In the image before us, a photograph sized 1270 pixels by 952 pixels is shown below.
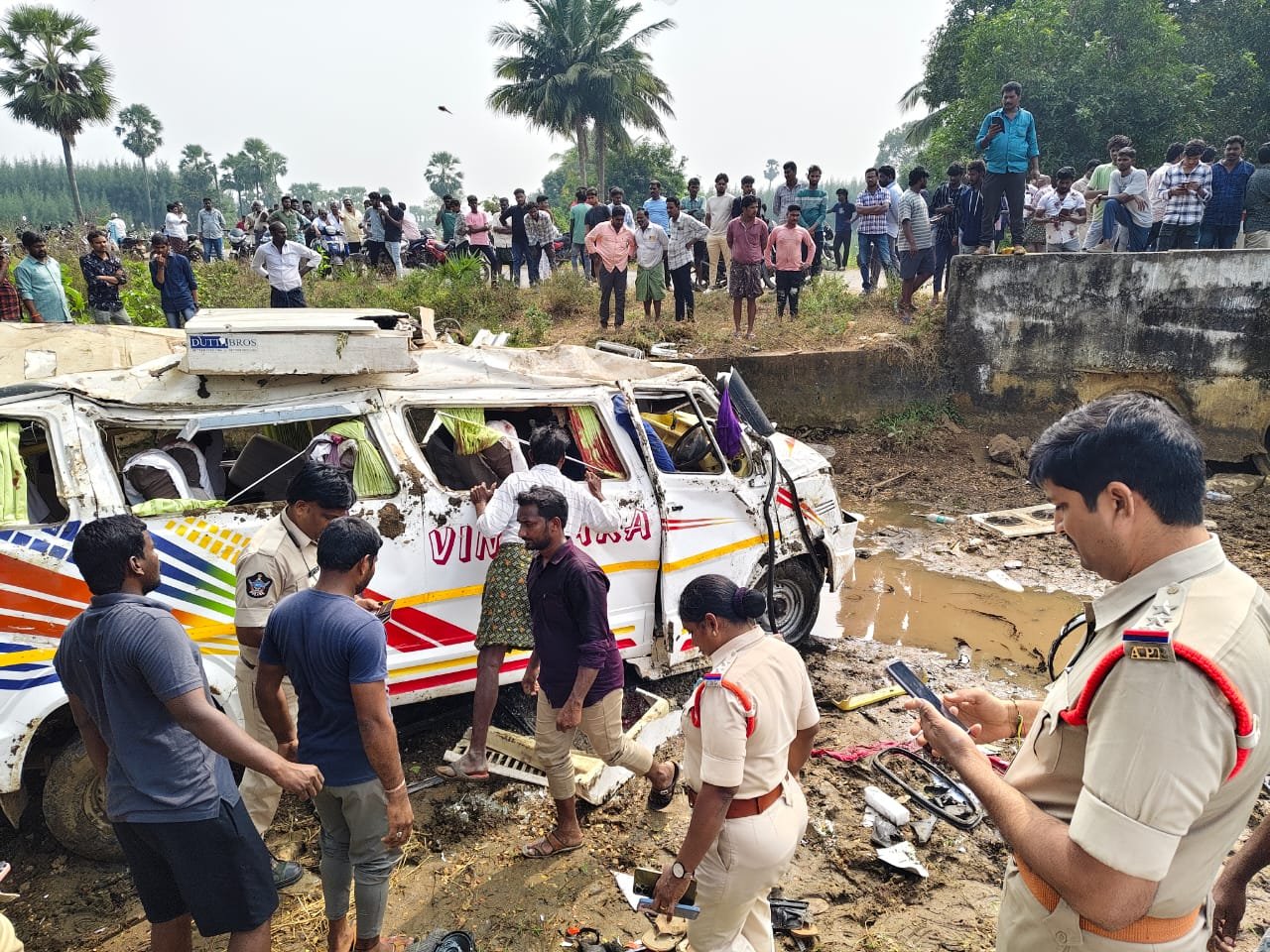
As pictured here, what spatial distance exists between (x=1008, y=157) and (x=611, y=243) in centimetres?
522

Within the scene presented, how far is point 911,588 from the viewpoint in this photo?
7.32 meters

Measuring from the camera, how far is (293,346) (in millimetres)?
4246

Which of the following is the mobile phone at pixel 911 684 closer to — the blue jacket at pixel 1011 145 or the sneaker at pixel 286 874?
the sneaker at pixel 286 874

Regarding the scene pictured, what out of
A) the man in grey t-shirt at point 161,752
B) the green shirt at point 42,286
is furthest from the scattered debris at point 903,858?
the green shirt at point 42,286

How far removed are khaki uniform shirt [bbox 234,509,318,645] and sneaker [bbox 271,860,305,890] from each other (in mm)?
1141

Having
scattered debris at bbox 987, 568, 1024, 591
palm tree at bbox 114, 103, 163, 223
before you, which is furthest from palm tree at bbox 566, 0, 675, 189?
palm tree at bbox 114, 103, 163, 223

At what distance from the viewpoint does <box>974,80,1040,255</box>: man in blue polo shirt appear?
33.3ft

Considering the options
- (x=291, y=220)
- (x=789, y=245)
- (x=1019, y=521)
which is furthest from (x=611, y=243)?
(x=291, y=220)

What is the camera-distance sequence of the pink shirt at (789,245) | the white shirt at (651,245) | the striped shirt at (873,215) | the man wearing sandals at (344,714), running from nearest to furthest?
the man wearing sandals at (344,714), the pink shirt at (789,245), the white shirt at (651,245), the striped shirt at (873,215)

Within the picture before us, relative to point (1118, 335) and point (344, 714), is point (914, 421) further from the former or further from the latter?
point (344, 714)

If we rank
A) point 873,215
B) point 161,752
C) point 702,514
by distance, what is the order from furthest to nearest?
1. point 873,215
2. point 702,514
3. point 161,752

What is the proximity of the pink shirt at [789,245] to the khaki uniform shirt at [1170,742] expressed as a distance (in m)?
10.4

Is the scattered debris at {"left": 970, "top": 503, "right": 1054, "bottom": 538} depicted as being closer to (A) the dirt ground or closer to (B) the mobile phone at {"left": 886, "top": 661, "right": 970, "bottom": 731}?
(A) the dirt ground

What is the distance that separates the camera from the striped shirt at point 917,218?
37.0 feet
